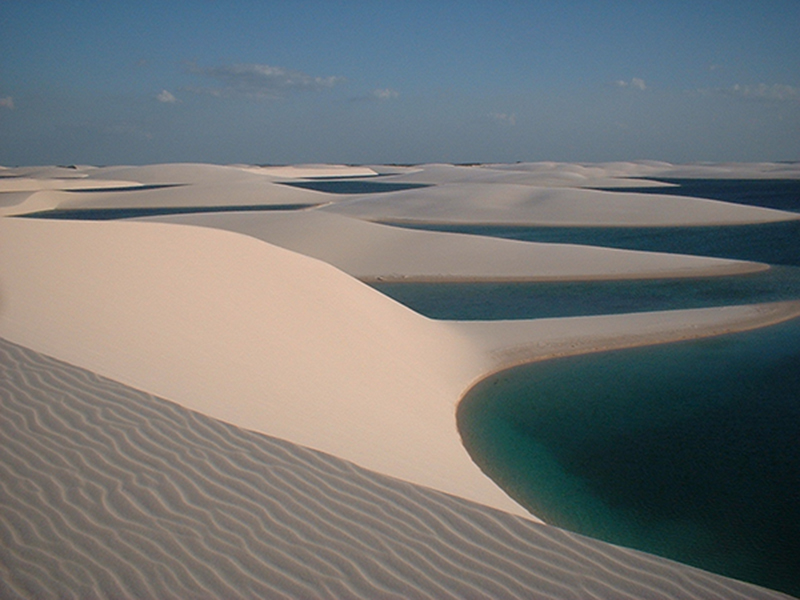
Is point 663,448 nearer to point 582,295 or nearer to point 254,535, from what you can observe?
point 254,535

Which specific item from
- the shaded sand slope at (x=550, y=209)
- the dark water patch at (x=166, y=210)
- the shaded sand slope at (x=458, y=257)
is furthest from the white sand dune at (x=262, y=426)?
the dark water patch at (x=166, y=210)

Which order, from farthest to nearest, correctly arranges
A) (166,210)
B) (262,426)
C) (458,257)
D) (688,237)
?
(166,210)
(688,237)
(458,257)
(262,426)

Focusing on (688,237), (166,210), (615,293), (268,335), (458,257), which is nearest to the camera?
(268,335)

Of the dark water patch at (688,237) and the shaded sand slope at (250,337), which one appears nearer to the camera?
the shaded sand slope at (250,337)

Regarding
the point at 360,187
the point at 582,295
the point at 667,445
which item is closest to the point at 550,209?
the point at 582,295

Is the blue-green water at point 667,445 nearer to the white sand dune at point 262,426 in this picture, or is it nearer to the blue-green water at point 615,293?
the white sand dune at point 262,426

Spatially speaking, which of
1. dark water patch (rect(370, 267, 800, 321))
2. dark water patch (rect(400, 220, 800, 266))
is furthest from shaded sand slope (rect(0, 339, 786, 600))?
dark water patch (rect(400, 220, 800, 266))

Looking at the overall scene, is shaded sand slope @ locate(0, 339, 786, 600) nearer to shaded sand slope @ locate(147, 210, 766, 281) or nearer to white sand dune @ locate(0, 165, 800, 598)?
white sand dune @ locate(0, 165, 800, 598)
